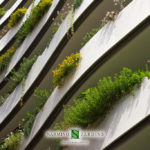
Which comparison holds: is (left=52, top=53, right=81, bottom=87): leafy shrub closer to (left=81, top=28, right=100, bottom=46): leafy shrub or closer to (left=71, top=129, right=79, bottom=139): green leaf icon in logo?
(left=81, top=28, right=100, bottom=46): leafy shrub

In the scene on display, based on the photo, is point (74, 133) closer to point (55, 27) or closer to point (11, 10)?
point (55, 27)

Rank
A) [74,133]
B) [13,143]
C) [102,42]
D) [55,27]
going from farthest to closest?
[55,27]
[13,143]
[102,42]
[74,133]

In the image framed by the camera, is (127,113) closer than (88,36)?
Yes

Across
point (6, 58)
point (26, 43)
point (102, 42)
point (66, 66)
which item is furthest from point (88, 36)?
point (6, 58)

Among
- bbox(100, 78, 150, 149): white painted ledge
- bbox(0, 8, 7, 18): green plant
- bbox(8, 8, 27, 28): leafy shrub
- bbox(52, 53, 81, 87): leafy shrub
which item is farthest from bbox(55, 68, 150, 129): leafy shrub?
bbox(0, 8, 7, 18): green plant

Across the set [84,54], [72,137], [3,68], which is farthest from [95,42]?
[3,68]

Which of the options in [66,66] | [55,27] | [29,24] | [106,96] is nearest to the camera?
[106,96]

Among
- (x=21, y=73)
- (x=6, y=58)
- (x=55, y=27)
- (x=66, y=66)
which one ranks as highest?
(x=6, y=58)

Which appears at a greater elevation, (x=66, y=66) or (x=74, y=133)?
(x=66, y=66)

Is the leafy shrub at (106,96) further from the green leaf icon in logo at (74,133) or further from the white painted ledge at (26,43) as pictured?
the white painted ledge at (26,43)
